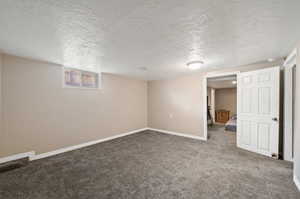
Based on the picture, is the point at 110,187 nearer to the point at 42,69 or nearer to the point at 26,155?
the point at 26,155

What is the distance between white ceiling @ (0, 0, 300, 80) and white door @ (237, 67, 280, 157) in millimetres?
630

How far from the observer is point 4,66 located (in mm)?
2398

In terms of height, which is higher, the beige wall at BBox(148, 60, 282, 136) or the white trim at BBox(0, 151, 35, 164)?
the beige wall at BBox(148, 60, 282, 136)

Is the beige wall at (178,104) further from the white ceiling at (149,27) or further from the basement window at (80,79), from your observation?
the basement window at (80,79)

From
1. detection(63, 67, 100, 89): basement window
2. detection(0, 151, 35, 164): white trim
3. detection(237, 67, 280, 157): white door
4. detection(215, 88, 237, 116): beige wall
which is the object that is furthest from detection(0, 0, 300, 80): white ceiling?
detection(215, 88, 237, 116): beige wall

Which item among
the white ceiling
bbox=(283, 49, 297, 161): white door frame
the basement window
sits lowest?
bbox=(283, 49, 297, 161): white door frame

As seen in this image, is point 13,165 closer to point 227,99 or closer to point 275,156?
point 275,156

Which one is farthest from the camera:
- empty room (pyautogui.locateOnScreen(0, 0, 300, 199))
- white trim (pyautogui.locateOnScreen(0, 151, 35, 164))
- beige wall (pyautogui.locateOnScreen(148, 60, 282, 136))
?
beige wall (pyautogui.locateOnScreen(148, 60, 282, 136))

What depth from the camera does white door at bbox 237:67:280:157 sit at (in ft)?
8.91

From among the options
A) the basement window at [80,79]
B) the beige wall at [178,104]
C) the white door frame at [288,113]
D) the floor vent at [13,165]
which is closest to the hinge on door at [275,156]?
the white door frame at [288,113]

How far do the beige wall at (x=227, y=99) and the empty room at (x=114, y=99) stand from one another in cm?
456

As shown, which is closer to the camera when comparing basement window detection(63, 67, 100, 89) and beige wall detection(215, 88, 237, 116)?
basement window detection(63, 67, 100, 89)

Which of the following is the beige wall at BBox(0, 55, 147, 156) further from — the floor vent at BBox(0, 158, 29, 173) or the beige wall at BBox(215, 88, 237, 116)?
the beige wall at BBox(215, 88, 237, 116)

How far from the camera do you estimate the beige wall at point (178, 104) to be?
4.18 meters
